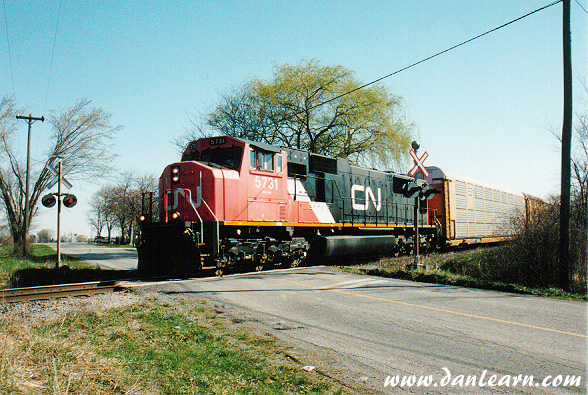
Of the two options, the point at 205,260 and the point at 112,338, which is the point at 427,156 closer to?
the point at 205,260

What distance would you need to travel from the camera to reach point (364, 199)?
A: 16.7 m

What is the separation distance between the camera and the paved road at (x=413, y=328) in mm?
4508

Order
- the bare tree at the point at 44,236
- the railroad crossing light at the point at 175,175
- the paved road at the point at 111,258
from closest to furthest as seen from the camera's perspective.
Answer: the railroad crossing light at the point at 175,175
the paved road at the point at 111,258
the bare tree at the point at 44,236

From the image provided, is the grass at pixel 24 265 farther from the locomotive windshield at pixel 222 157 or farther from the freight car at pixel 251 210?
the locomotive windshield at pixel 222 157

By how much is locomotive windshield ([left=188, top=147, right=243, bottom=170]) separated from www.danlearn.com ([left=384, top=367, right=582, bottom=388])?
8.49 m

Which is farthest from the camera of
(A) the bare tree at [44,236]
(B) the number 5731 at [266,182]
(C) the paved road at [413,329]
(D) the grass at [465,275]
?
(A) the bare tree at [44,236]

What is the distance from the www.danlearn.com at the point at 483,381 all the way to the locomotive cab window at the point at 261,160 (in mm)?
8552

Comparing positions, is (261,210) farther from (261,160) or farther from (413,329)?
(413,329)

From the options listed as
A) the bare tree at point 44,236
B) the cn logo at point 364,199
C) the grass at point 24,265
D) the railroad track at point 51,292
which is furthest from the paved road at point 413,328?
the bare tree at point 44,236

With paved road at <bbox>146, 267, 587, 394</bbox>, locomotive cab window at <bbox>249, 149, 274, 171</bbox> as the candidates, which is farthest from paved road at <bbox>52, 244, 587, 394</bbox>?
locomotive cab window at <bbox>249, 149, 274, 171</bbox>

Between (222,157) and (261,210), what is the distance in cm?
195

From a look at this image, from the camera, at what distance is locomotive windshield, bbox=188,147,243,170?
467 inches

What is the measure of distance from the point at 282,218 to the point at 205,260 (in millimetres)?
2885

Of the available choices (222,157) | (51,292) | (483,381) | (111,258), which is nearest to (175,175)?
(222,157)
